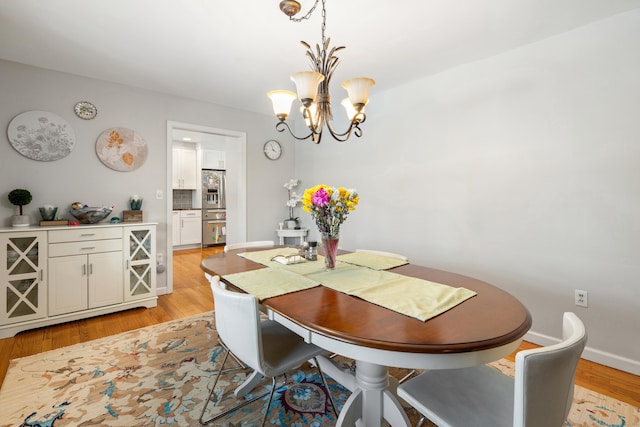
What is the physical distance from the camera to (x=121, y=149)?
3.17 m

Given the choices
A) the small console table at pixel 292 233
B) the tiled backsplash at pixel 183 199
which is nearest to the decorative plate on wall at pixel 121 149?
the small console table at pixel 292 233

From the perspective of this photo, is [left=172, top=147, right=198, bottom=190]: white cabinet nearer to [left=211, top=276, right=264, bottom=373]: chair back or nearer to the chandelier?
the chandelier

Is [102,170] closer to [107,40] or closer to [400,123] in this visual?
[107,40]

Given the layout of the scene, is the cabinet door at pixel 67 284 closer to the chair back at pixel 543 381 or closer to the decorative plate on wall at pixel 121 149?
the decorative plate on wall at pixel 121 149

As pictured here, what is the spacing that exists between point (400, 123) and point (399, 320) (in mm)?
2563

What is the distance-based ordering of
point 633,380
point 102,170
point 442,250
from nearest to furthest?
1. point 633,380
2. point 442,250
3. point 102,170

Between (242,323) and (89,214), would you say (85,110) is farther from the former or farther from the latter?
(242,323)

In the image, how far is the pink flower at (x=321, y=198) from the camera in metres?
1.64

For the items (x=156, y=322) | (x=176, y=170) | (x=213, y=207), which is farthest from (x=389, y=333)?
(x=176, y=170)

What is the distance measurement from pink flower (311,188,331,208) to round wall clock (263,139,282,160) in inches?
112

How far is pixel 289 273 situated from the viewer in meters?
1.69

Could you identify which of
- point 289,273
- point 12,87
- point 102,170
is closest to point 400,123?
point 289,273

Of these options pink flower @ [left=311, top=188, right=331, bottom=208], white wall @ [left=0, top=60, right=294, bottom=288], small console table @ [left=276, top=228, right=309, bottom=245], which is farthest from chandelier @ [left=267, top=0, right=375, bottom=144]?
small console table @ [left=276, top=228, right=309, bottom=245]

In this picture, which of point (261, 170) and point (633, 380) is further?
point (261, 170)
